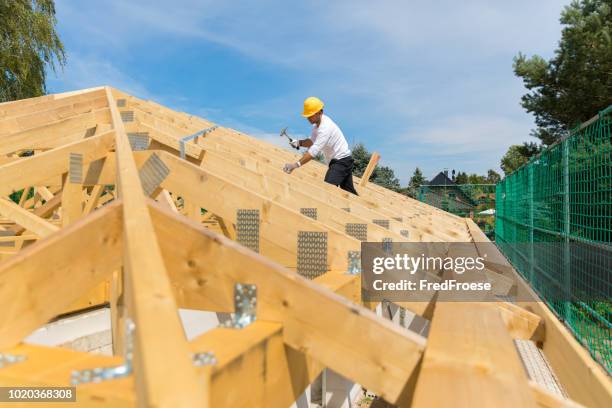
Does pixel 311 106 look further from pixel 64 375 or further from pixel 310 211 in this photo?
pixel 64 375

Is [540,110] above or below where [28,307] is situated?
above

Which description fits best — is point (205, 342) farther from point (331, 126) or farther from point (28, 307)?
point (331, 126)

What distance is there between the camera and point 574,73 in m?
12.6

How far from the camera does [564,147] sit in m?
5.57

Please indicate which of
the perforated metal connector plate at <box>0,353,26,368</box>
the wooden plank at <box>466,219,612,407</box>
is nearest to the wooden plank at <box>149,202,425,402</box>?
the perforated metal connector plate at <box>0,353,26,368</box>

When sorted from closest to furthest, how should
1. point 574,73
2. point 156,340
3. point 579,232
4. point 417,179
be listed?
point 156,340 → point 579,232 → point 574,73 → point 417,179

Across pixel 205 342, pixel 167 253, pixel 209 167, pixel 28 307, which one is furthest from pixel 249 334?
pixel 209 167

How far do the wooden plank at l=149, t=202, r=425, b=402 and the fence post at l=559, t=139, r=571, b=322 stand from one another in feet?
14.6

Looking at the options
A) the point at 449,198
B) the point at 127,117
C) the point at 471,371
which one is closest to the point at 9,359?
the point at 471,371

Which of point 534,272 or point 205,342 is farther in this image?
point 534,272

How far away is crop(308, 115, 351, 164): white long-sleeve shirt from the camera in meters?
5.98

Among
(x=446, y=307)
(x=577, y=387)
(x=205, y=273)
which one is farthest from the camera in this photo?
(x=577, y=387)

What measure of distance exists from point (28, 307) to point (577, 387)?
3.01 metres

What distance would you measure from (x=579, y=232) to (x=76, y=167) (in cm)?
541
